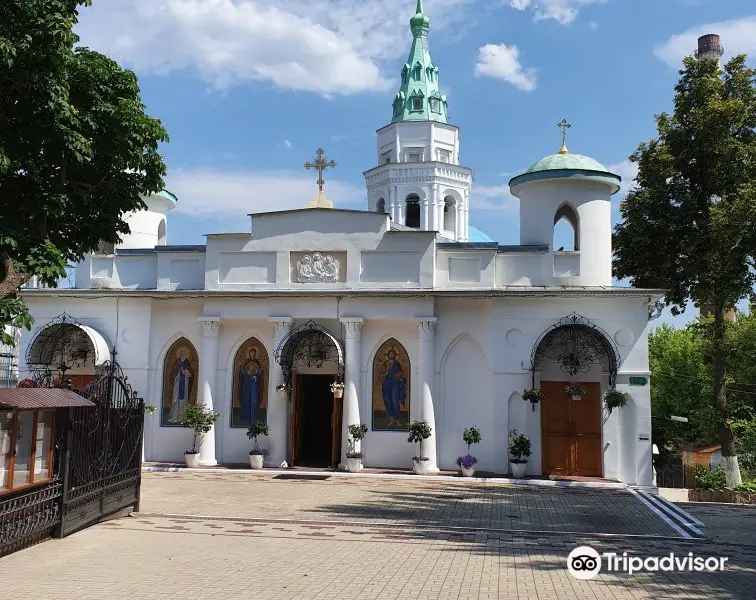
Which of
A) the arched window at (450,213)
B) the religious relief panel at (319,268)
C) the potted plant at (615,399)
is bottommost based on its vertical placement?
the potted plant at (615,399)

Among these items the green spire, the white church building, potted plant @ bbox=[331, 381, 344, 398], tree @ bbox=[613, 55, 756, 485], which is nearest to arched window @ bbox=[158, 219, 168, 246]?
the white church building

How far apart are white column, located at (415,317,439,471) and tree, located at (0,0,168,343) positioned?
9165 mm

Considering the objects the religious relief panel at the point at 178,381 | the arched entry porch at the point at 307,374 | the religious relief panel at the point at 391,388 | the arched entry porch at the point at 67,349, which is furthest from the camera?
the religious relief panel at the point at 178,381

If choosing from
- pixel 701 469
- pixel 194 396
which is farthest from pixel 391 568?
pixel 701 469

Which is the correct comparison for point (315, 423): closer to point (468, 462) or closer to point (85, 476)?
point (468, 462)

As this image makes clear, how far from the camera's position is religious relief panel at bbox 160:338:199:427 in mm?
22828

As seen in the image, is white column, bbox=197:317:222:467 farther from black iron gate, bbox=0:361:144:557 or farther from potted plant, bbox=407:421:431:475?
black iron gate, bbox=0:361:144:557

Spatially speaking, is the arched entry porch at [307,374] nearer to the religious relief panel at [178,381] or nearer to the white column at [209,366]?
the white column at [209,366]

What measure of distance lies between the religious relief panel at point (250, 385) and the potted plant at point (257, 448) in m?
0.69

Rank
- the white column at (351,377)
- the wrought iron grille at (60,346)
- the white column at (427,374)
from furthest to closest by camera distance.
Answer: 1. the wrought iron grille at (60,346)
2. the white column at (351,377)
3. the white column at (427,374)

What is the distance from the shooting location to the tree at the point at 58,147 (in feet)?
37.3

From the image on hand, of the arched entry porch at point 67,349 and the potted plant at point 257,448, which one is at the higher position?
the arched entry porch at point 67,349

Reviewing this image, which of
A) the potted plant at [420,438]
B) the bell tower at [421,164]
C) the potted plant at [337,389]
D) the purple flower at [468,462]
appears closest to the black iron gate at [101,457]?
the potted plant at [337,389]

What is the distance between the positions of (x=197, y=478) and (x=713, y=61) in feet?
62.4
